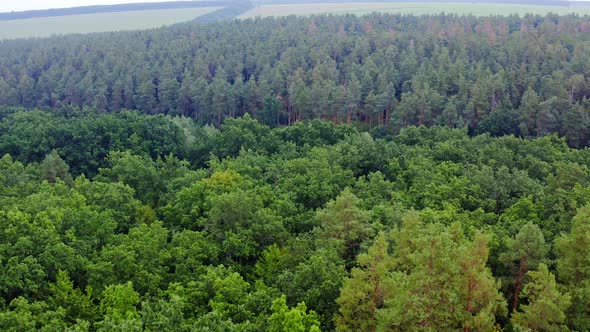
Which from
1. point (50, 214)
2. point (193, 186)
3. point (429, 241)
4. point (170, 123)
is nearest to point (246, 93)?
point (170, 123)

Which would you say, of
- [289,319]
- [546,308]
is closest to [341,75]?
[546,308]

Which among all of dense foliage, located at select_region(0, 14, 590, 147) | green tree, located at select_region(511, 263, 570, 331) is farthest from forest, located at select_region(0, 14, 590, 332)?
dense foliage, located at select_region(0, 14, 590, 147)

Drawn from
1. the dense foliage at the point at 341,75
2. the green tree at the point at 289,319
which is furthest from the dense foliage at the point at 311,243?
the dense foliage at the point at 341,75

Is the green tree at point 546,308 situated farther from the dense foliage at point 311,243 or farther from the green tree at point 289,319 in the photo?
the green tree at point 289,319

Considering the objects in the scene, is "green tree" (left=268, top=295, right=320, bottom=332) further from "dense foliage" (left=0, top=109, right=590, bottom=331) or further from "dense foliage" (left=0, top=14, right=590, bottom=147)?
"dense foliage" (left=0, top=14, right=590, bottom=147)

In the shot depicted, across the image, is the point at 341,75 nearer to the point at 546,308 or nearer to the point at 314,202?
the point at 314,202

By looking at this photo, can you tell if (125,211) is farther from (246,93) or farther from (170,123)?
(246,93)
